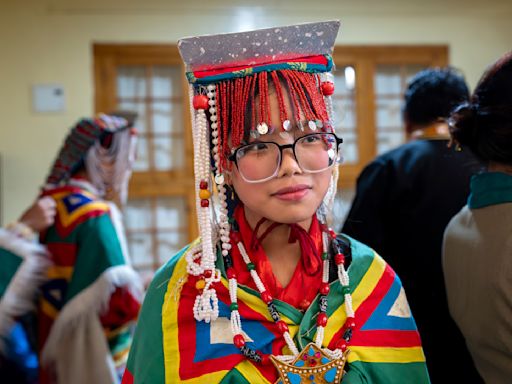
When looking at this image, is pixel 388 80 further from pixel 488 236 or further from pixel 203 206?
pixel 203 206

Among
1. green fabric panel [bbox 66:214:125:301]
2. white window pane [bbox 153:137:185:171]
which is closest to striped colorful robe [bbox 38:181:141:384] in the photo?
green fabric panel [bbox 66:214:125:301]

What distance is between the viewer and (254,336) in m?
1.17

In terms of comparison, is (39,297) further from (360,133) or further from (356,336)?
(360,133)

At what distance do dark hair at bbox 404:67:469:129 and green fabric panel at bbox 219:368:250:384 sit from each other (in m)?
1.32

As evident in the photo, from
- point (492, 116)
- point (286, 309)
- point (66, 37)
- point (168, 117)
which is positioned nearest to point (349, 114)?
point (168, 117)

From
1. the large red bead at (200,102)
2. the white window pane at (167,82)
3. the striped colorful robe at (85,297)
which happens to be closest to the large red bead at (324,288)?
the large red bead at (200,102)

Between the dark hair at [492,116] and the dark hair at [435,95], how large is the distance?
765 millimetres

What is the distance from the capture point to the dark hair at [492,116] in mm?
1253

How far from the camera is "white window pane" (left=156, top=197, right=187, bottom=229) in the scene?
174 inches

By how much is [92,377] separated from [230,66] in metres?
1.54

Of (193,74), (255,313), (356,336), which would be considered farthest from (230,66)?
(356,336)

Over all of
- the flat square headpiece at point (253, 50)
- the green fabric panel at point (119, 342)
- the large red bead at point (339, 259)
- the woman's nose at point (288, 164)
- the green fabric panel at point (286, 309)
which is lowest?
the green fabric panel at point (119, 342)

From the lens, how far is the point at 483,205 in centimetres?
130

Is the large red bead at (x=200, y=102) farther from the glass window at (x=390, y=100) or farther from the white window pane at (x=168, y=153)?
the glass window at (x=390, y=100)
